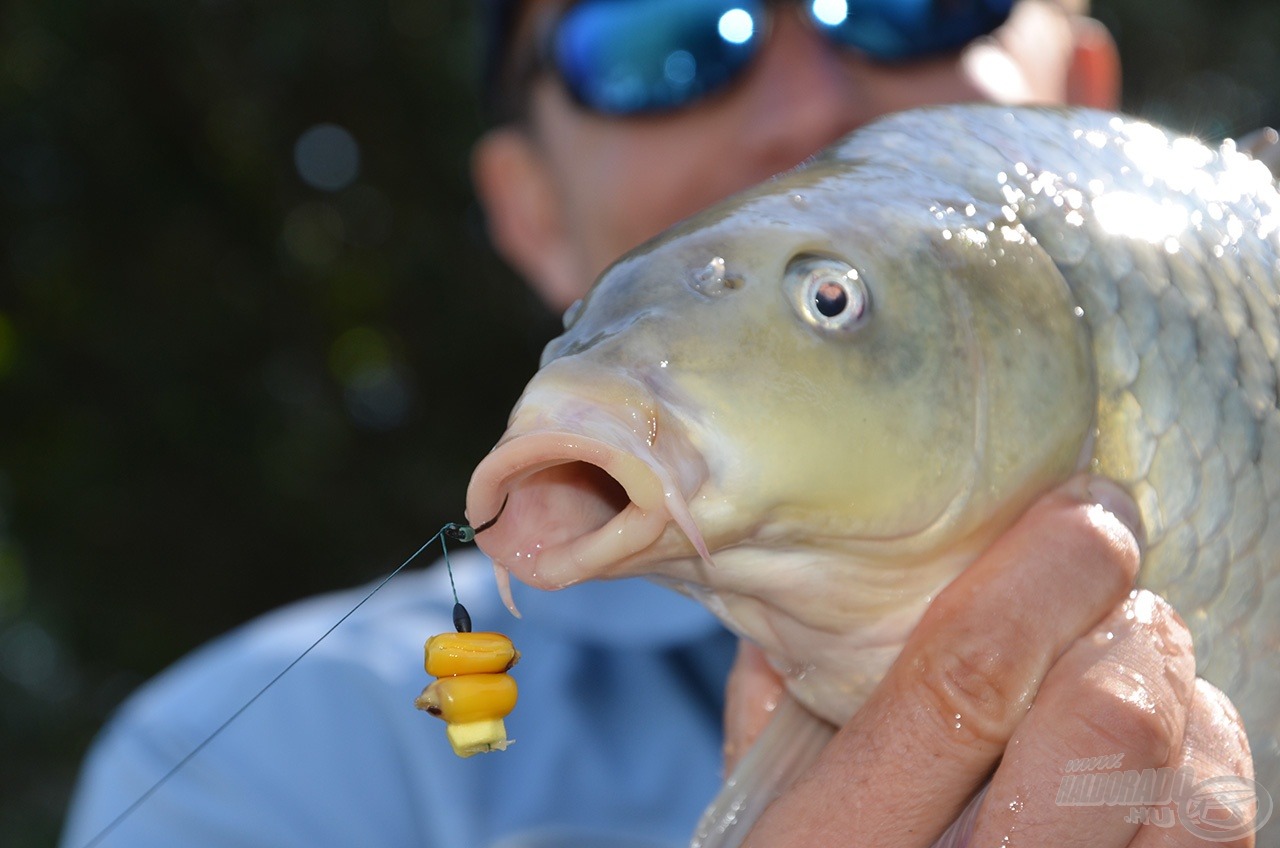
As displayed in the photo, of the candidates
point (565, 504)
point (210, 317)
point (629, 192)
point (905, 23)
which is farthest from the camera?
point (210, 317)

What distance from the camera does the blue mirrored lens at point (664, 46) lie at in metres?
1.63

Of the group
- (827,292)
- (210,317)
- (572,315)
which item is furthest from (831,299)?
(210,317)

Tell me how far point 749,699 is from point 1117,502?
31 centimetres

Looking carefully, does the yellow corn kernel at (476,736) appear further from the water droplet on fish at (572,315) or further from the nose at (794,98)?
the nose at (794,98)

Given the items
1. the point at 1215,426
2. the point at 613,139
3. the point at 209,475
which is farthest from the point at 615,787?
the point at 209,475

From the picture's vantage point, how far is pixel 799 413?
694 millimetres

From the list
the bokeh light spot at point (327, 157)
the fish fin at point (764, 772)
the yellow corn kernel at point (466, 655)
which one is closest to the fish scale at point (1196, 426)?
the fish fin at point (764, 772)

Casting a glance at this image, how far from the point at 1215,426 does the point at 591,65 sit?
1122 mm

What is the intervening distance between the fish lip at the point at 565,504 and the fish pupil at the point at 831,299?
14 cm

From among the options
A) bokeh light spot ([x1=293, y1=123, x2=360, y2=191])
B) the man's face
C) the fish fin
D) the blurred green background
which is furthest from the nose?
bokeh light spot ([x1=293, y1=123, x2=360, y2=191])

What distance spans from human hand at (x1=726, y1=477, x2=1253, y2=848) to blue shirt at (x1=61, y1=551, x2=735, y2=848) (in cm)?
89

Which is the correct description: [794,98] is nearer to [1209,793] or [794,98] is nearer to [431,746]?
[431,746]

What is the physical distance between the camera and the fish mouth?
621mm

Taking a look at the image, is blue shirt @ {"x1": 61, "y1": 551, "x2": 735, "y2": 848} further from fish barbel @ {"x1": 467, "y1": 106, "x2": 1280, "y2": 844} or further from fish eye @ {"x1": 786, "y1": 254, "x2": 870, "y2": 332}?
fish eye @ {"x1": 786, "y1": 254, "x2": 870, "y2": 332}
